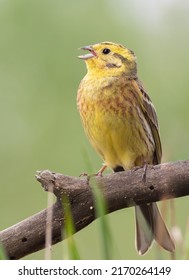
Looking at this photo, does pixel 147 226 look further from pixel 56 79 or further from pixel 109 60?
pixel 56 79

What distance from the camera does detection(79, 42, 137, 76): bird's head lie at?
5.17 m

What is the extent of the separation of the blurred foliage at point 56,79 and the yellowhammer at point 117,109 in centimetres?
309

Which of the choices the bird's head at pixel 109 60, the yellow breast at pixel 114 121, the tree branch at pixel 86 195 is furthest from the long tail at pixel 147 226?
the bird's head at pixel 109 60

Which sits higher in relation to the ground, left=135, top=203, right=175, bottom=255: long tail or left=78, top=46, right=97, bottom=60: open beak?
left=78, top=46, right=97, bottom=60: open beak

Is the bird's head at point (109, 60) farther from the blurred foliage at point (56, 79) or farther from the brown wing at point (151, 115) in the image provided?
the blurred foliage at point (56, 79)

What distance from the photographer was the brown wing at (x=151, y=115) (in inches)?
207

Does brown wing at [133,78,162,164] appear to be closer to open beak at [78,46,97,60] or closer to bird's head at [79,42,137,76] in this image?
bird's head at [79,42,137,76]

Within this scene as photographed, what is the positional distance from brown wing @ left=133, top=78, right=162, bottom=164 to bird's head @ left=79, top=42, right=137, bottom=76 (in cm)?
11

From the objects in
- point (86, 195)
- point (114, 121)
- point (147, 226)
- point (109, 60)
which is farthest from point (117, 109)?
point (86, 195)

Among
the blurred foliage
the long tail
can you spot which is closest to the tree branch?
the long tail

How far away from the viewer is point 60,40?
967 centimetres

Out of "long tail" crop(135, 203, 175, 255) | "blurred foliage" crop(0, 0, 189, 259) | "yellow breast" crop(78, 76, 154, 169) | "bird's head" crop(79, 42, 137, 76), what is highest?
"blurred foliage" crop(0, 0, 189, 259)

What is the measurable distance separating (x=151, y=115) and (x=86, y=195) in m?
1.41

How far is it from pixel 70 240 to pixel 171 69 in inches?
261
